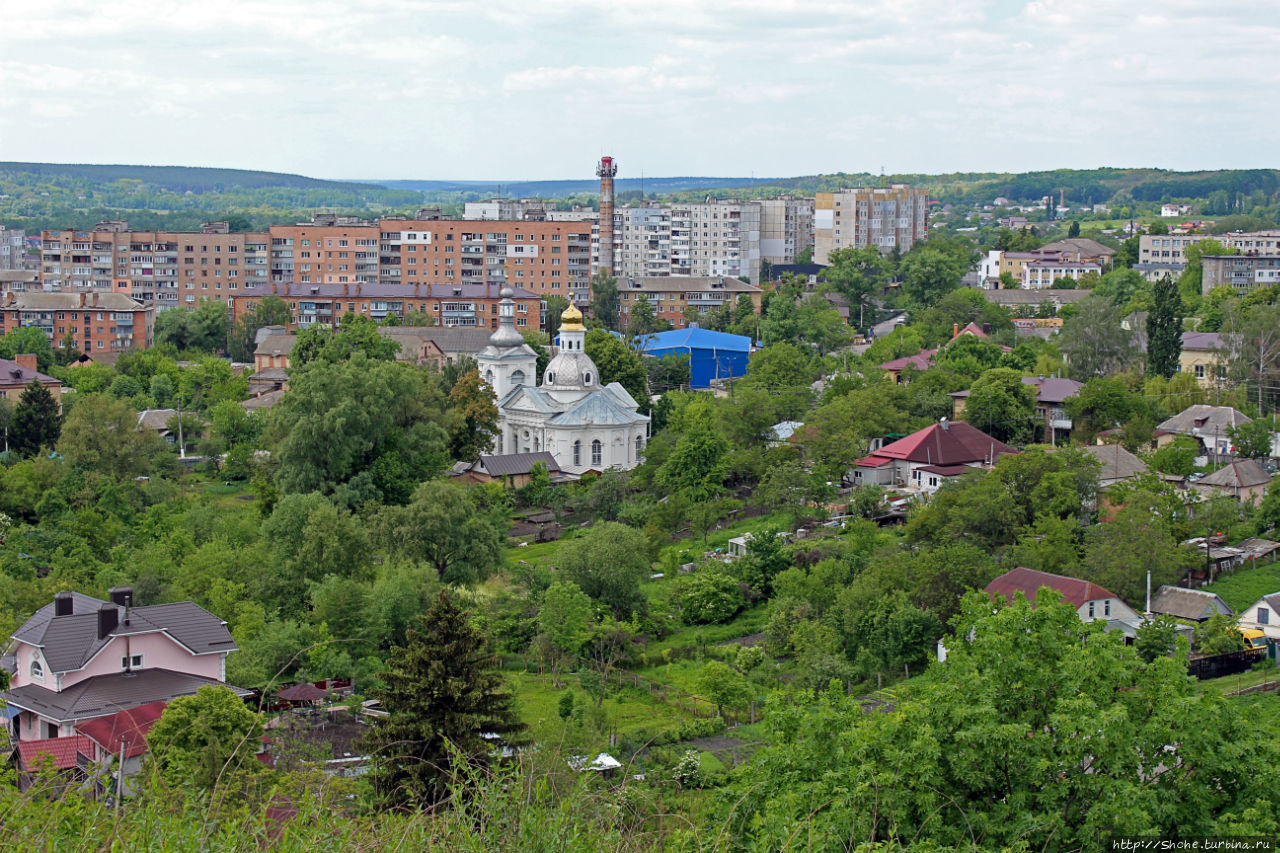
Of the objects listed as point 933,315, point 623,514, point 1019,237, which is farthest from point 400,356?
point 1019,237

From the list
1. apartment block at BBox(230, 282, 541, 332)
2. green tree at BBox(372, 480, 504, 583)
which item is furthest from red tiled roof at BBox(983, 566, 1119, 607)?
apartment block at BBox(230, 282, 541, 332)

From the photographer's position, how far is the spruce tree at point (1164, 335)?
136ft

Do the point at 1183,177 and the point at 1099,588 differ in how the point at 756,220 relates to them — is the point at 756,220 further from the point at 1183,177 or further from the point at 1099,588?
the point at 1183,177

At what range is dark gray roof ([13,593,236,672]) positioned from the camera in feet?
60.2

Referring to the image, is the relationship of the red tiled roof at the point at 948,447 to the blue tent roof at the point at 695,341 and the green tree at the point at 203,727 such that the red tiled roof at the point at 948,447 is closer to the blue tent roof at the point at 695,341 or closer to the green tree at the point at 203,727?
the blue tent roof at the point at 695,341

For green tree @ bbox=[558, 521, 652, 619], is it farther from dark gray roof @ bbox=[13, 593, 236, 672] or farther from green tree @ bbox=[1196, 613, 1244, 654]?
green tree @ bbox=[1196, 613, 1244, 654]

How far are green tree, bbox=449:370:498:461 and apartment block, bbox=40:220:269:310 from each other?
113 ft

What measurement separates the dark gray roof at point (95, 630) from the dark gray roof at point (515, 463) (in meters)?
15.6

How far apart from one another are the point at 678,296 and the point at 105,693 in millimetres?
50781

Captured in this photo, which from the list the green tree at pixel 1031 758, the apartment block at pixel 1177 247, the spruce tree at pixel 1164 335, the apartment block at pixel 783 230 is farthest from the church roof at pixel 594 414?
the apartment block at pixel 783 230

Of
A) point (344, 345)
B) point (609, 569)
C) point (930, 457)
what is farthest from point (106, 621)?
point (344, 345)

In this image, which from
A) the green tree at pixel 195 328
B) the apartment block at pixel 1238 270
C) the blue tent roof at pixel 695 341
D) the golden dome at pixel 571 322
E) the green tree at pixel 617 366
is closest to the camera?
the golden dome at pixel 571 322

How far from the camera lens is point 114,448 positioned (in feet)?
106

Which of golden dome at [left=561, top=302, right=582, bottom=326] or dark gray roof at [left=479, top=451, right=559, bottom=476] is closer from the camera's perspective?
Result: dark gray roof at [left=479, top=451, right=559, bottom=476]
